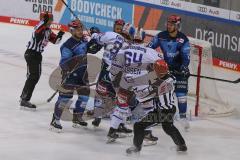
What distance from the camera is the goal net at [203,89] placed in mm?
9297

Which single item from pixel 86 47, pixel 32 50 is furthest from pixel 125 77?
pixel 32 50

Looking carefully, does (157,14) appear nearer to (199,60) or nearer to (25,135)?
→ (199,60)

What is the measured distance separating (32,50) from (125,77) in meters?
2.34

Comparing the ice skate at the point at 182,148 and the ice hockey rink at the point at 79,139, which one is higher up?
the ice skate at the point at 182,148

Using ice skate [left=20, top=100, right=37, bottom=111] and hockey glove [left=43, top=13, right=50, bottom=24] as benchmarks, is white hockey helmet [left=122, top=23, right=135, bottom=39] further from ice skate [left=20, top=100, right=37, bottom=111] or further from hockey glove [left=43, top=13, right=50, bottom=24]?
ice skate [left=20, top=100, right=37, bottom=111]

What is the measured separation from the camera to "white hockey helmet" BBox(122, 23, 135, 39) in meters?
7.26

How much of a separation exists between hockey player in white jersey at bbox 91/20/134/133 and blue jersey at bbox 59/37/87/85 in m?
0.22

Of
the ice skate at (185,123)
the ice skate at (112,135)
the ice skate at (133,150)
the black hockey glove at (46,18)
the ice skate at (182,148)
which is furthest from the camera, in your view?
the black hockey glove at (46,18)

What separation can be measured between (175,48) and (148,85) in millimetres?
1439

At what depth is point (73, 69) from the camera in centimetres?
768

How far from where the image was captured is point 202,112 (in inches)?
367

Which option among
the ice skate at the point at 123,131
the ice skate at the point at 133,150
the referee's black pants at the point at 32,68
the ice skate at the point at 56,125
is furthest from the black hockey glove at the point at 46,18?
the ice skate at the point at 133,150

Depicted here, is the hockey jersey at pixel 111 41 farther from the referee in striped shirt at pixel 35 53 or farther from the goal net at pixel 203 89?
the goal net at pixel 203 89

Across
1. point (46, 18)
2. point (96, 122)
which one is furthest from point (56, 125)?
point (46, 18)
